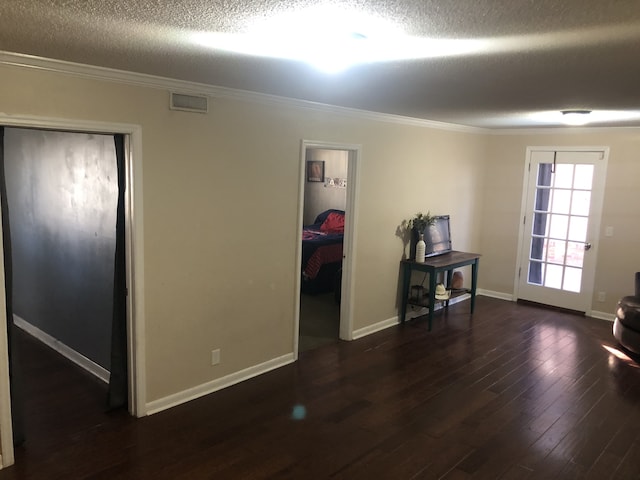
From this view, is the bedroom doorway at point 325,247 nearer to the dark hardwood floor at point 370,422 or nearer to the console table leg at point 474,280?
the dark hardwood floor at point 370,422

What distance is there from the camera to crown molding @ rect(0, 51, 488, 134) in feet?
9.15

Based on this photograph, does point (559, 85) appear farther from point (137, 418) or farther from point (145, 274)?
point (137, 418)

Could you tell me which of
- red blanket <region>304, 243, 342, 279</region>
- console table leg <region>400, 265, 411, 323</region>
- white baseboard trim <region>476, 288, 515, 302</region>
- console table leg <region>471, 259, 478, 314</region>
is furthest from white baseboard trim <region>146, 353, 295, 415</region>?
white baseboard trim <region>476, 288, 515, 302</region>

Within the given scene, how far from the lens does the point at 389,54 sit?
7.75ft

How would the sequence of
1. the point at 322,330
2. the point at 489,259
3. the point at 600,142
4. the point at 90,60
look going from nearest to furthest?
the point at 90,60, the point at 322,330, the point at 600,142, the point at 489,259

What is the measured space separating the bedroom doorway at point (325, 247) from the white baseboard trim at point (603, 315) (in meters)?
3.17

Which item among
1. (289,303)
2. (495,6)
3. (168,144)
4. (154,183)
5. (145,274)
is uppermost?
(495,6)

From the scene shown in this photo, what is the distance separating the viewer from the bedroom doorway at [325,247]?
5.03m

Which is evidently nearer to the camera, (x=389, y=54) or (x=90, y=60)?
(x=389, y=54)

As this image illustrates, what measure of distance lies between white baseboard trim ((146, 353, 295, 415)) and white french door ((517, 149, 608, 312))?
152 inches

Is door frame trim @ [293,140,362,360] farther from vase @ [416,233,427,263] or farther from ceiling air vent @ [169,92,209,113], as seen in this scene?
ceiling air vent @ [169,92,209,113]

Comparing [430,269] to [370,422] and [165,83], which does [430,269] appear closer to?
[370,422]

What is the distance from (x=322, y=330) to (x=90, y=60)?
3549 mm

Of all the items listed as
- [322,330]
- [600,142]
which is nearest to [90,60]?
[322,330]
